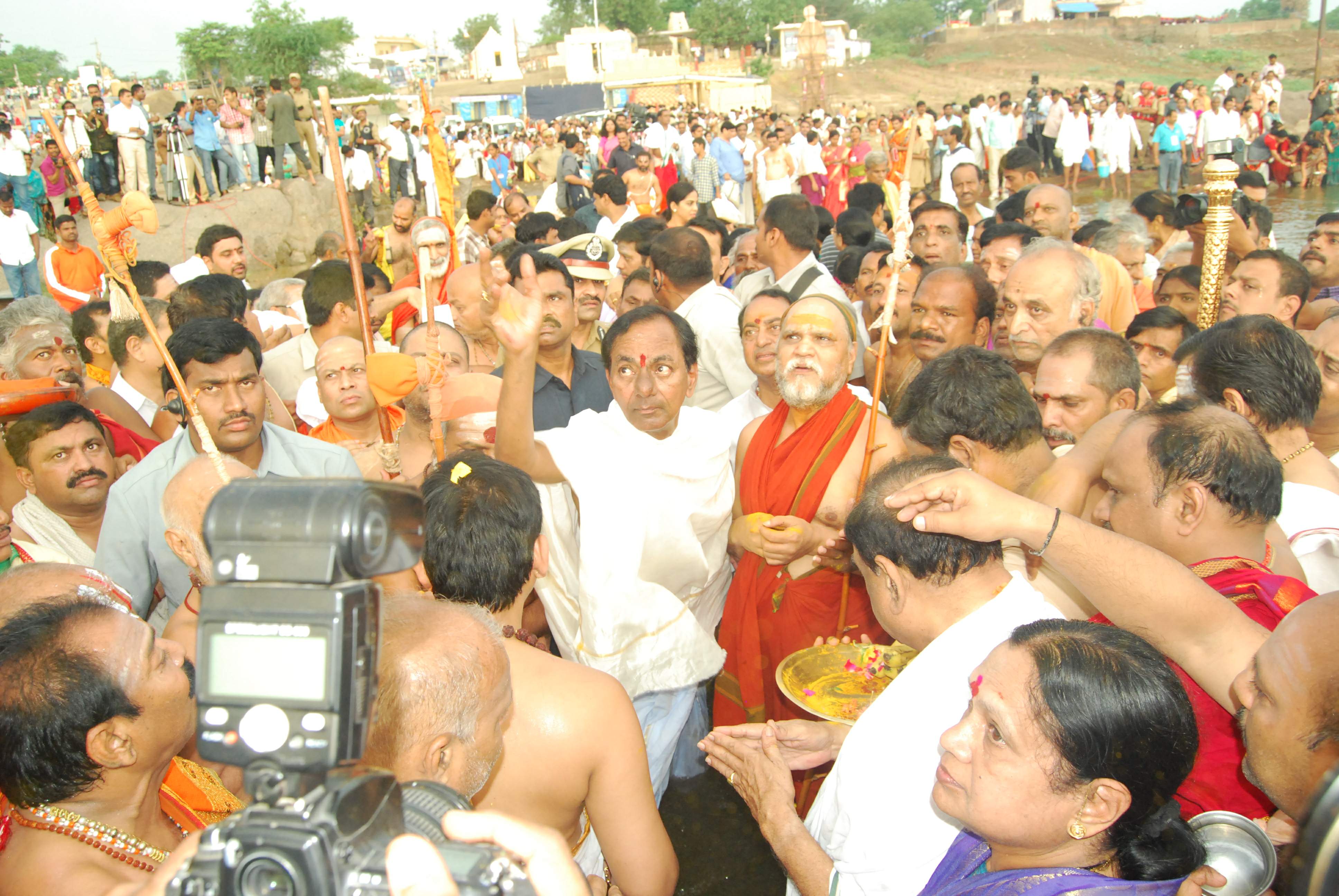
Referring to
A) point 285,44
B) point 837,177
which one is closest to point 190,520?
point 837,177

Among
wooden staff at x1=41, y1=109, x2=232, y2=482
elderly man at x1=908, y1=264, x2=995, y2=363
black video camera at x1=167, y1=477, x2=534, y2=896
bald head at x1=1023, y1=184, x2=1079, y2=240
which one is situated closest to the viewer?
black video camera at x1=167, y1=477, x2=534, y2=896

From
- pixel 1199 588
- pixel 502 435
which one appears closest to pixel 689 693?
pixel 502 435

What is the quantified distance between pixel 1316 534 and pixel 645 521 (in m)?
2.02

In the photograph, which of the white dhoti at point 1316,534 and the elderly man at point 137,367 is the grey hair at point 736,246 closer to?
the elderly man at point 137,367

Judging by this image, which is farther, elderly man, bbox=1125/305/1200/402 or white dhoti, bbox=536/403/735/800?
elderly man, bbox=1125/305/1200/402

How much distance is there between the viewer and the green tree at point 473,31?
74.8 m

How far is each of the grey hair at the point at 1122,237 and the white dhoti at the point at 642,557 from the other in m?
3.75

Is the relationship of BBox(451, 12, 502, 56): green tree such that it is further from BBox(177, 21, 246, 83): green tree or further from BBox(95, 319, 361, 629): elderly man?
BBox(95, 319, 361, 629): elderly man

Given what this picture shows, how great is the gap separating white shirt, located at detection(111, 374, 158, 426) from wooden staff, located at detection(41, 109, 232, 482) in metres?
1.46

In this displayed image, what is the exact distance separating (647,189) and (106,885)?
847 cm

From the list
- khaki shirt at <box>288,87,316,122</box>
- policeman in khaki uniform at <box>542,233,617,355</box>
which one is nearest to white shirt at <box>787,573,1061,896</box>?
policeman in khaki uniform at <box>542,233,617,355</box>

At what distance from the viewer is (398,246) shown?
25.6 ft

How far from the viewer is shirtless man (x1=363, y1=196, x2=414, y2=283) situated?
7.65 metres

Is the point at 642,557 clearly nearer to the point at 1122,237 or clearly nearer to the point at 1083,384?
the point at 1083,384
